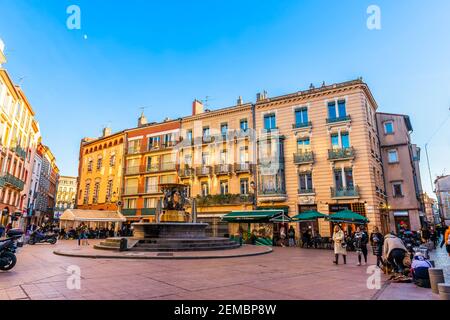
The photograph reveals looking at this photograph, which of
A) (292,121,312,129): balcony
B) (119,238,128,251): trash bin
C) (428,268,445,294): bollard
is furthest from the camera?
(292,121,312,129): balcony

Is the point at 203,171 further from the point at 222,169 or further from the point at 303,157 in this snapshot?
the point at 303,157

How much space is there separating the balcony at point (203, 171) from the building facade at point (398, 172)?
1808 centimetres

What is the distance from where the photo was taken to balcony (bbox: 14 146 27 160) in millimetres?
29981

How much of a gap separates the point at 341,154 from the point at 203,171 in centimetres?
1443

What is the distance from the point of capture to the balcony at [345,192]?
961 inches

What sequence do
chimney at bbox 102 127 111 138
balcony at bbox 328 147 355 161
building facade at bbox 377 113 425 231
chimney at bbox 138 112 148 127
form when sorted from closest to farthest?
balcony at bbox 328 147 355 161 < building facade at bbox 377 113 425 231 < chimney at bbox 138 112 148 127 < chimney at bbox 102 127 111 138

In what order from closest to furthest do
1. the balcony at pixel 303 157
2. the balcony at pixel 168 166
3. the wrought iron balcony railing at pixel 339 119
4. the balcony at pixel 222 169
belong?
the wrought iron balcony railing at pixel 339 119 < the balcony at pixel 303 157 < the balcony at pixel 222 169 < the balcony at pixel 168 166

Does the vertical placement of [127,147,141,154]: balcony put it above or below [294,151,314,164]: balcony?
above

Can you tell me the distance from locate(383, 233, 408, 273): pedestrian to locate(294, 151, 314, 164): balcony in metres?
18.6

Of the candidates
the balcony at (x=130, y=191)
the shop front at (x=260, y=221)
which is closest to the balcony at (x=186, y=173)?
the balcony at (x=130, y=191)

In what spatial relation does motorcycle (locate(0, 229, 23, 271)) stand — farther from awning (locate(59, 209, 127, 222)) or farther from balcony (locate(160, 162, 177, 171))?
balcony (locate(160, 162, 177, 171))

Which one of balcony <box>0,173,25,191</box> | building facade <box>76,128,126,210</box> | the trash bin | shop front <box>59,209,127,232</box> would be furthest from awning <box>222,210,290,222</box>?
balcony <box>0,173,25,191</box>

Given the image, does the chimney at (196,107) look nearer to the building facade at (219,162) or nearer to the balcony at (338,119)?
the building facade at (219,162)

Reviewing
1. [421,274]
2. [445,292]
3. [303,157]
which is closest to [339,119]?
[303,157]
